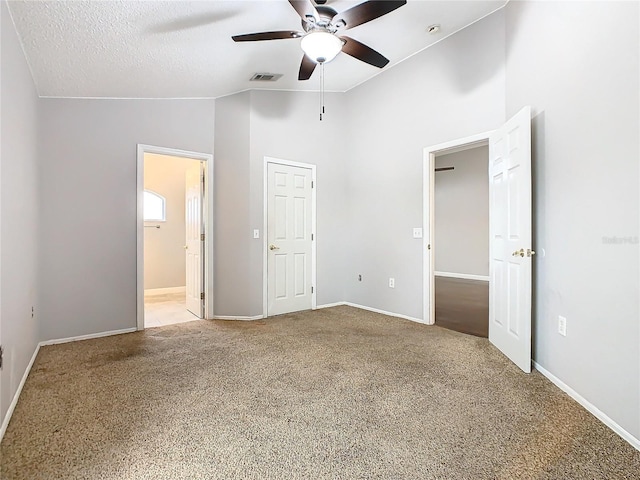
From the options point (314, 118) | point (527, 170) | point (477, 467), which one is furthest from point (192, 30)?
point (477, 467)

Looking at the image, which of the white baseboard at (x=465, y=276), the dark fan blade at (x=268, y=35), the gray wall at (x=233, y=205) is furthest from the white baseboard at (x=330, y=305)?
the white baseboard at (x=465, y=276)

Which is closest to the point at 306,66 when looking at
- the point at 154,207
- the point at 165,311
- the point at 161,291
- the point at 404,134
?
the point at 404,134

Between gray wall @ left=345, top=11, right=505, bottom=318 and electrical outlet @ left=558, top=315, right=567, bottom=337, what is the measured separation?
1.67 meters

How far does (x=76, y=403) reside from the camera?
2.09 metres

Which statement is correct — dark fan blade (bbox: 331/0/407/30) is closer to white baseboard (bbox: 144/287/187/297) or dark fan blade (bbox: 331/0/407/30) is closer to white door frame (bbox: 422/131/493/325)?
white door frame (bbox: 422/131/493/325)

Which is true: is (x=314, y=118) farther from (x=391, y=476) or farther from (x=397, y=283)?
(x=391, y=476)

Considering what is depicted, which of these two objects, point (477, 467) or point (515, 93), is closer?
point (477, 467)

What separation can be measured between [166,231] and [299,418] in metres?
5.35

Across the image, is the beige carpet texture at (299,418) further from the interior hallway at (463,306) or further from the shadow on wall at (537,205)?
the interior hallway at (463,306)

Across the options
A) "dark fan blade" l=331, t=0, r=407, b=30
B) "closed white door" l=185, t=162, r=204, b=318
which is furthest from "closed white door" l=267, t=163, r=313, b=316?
"dark fan blade" l=331, t=0, r=407, b=30

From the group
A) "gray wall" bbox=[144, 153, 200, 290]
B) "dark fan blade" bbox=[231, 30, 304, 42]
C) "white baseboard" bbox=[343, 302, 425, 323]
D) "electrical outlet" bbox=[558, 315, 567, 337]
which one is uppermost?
"dark fan blade" bbox=[231, 30, 304, 42]

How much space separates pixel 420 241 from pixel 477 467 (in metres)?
2.69

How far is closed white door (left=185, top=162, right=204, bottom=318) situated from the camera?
4.27 meters

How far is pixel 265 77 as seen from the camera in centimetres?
384
